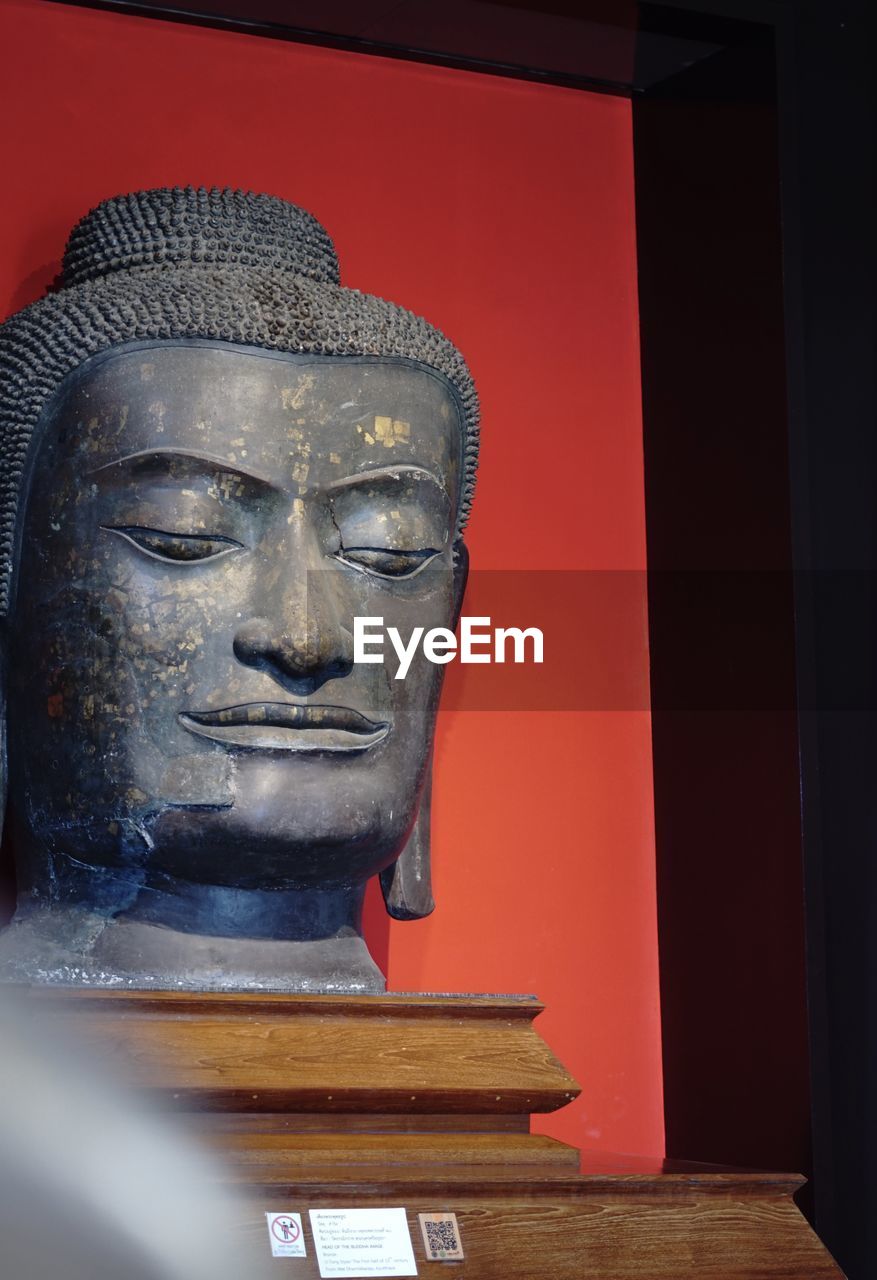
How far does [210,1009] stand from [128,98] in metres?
2.12

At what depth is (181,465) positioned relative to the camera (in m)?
3.53

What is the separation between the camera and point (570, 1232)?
2.93 metres

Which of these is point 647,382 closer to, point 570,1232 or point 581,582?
point 581,582

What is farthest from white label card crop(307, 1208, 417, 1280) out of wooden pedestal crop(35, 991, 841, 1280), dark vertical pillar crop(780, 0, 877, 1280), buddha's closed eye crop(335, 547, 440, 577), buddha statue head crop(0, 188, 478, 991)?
dark vertical pillar crop(780, 0, 877, 1280)

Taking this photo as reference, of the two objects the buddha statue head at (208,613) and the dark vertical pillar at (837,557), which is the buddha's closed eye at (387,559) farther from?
the dark vertical pillar at (837,557)

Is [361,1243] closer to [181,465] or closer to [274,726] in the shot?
[274,726]

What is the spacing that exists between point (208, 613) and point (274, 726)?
23cm

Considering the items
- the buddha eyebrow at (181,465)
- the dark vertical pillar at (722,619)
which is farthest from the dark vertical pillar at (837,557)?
the buddha eyebrow at (181,465)

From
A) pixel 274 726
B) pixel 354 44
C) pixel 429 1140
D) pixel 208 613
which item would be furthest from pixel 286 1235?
pixel 354 44

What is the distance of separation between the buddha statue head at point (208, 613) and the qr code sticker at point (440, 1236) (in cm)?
76

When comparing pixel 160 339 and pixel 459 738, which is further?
pixel 459 738

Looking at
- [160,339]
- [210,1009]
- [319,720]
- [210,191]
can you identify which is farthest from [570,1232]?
[210,191]

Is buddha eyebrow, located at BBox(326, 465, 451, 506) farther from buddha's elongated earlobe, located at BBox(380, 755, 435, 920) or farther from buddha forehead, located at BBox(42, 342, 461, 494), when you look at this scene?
buddha's elongated earlobe, located at BBox(380, 755, 435, 920)

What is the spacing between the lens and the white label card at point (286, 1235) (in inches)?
107
